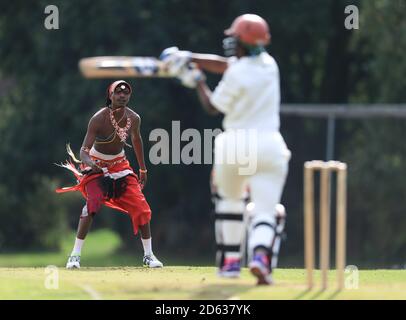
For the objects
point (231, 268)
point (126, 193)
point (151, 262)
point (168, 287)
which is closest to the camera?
point (168, 287)

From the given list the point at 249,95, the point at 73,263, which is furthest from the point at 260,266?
the point at 73,263

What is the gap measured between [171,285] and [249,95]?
80.8 inches

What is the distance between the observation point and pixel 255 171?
37.9 feet

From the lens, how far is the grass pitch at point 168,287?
11242mm

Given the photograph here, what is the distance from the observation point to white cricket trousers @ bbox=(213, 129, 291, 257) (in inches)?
451

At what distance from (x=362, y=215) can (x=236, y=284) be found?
18.9 meters

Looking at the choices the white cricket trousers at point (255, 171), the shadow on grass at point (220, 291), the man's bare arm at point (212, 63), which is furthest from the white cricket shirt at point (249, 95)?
the shadow on grass at point (220, 291)

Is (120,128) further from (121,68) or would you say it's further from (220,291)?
(220,291)

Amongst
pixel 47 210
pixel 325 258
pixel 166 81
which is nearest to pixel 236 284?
pixel 325 258

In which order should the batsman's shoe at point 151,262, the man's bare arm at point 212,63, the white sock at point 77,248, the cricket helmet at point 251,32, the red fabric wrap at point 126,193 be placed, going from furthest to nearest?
the red fabric wrap at point 126,193 → the batsman's shoe at point 151,262 → the white sock at point 77,248 → the man's bare arm at point 212,63 → the cricket helmet at point 251,32

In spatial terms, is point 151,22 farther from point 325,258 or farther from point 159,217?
point 325,258

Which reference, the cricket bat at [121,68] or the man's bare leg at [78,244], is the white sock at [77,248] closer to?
the man's bare leg at [78,244]

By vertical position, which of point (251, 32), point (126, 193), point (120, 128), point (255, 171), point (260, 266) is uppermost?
point (251, 32)

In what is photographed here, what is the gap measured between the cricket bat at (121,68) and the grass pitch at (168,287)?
203 centimetres
